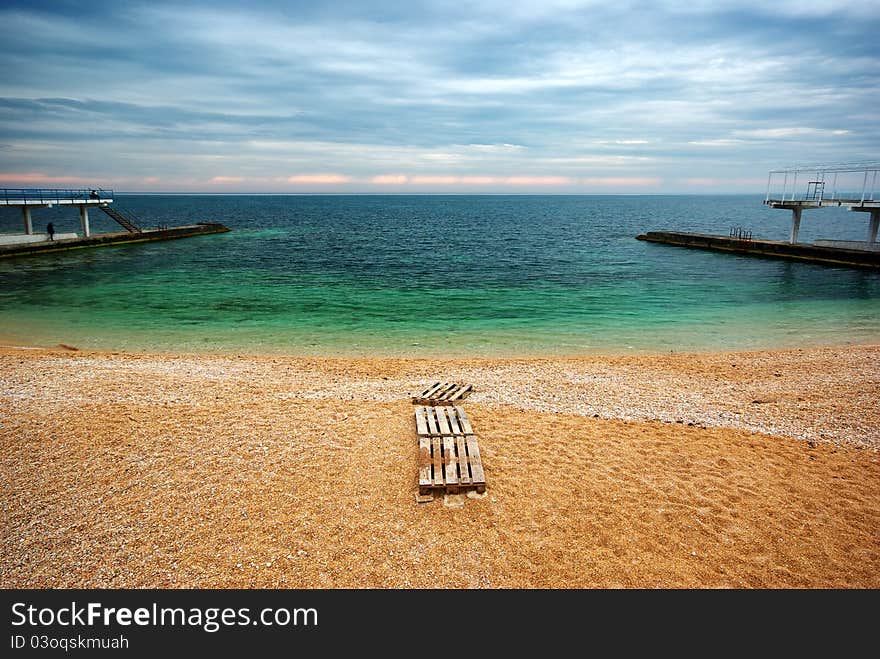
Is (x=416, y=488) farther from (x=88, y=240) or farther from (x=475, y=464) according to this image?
(x=88, y=240)

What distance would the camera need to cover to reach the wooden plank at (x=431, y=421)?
8532 mm

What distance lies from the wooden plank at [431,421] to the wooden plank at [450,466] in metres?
0.29

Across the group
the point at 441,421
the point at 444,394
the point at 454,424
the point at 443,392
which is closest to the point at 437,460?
the point at 454,424

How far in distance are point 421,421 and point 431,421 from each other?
19cm

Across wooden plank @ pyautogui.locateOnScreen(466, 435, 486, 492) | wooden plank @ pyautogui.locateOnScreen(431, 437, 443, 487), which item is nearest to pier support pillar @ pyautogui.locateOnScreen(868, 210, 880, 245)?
wooden plank @ pyautogui.locateOnScreen(466, 435, 486, 492)

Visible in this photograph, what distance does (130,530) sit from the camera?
6070mm

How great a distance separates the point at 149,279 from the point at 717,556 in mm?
33722

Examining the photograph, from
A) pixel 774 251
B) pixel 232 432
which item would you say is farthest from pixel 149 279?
pixel 774 251

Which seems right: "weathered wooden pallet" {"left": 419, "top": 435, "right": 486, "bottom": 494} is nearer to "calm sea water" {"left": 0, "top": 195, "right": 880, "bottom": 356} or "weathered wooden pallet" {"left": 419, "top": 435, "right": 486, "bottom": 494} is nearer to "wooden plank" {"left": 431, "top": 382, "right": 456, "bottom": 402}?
"wooden plank" {"left": 431, "top": 382, "right": 456, "bottom": 402}

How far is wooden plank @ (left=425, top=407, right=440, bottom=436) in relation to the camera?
28.0ft

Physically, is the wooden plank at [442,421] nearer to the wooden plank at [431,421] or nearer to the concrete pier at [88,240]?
the wooden plank at [431,421]

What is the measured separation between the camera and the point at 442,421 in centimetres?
899

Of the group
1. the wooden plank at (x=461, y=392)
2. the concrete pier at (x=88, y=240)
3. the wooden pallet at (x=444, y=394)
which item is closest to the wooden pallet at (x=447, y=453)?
the wooden pallet at (x=444, y=394)

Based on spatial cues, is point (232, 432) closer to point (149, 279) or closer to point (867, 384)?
point (867, 384)
